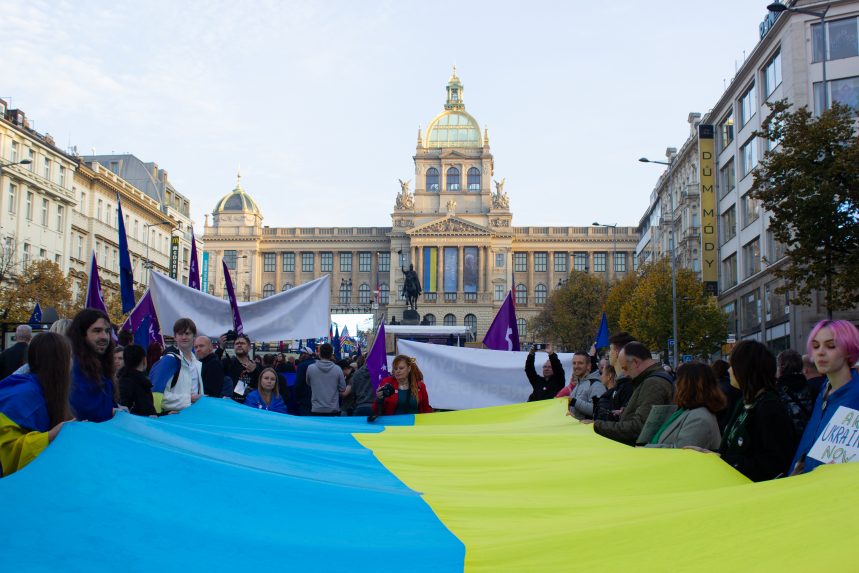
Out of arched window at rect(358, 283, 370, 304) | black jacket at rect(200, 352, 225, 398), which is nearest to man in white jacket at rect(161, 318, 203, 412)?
black jacket at rect(200, 352, 225, 398)

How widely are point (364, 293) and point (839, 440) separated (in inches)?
4703

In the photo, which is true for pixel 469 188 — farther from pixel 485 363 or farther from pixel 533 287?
pixel 485 363

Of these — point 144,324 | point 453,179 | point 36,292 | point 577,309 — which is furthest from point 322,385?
point 453,179

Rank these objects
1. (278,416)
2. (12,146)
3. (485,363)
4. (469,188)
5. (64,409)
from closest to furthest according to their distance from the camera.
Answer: (64,409) → (278,416) → (485,363) → (12,146) → (469,188)

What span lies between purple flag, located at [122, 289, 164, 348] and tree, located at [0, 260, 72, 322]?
3033 centimetres

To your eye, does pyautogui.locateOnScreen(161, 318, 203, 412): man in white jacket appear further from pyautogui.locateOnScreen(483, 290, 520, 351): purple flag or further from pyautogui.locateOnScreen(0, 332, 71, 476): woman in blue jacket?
pyautogui.locateOnScreen(483, 290, 520, 351): purple flag

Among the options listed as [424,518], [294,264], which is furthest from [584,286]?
[424,518]

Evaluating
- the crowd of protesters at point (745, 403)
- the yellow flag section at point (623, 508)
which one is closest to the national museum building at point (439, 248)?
the crowd of protesters at point (745, 403)

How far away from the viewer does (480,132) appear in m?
124

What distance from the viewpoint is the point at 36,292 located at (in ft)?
145

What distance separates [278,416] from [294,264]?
115621 millimetres

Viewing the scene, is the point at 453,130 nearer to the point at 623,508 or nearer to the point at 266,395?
the point at 266,395

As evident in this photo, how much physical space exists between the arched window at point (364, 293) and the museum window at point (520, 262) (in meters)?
18.2

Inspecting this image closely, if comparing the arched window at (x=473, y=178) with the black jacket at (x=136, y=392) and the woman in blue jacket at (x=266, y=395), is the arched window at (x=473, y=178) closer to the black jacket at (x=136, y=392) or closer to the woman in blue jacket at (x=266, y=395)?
the woman in blue jacket at (x=266, y=395)
